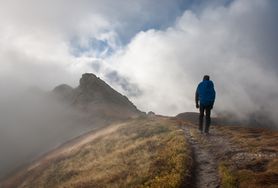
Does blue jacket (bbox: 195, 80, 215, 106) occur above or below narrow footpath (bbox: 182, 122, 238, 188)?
above

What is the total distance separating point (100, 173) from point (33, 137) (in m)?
100

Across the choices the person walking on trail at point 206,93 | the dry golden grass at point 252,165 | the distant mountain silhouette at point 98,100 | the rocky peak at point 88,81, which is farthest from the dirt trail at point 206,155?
the rocky peak at point 88,81

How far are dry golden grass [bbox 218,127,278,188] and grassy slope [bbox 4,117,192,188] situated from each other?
2203 millimetres

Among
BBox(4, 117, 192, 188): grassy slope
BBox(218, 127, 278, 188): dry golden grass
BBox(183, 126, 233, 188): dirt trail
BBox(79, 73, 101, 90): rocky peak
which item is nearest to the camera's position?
BBox(218, 127, 278, 188): dry golden grass

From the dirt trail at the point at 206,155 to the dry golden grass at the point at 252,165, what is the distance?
21.6 inches

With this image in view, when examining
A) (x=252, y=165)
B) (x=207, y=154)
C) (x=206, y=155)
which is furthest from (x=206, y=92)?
(x=252, y=165)

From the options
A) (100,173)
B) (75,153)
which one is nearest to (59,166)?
(75,153)

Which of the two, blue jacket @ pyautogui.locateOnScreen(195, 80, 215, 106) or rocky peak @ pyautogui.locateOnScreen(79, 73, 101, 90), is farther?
rocky peak @ pyautogui.locateOnScreen(79, 73, 101, 90)

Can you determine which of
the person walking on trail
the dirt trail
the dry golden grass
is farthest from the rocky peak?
the dry golden grass

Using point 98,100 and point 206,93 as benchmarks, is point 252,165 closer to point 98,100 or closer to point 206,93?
point 206,93

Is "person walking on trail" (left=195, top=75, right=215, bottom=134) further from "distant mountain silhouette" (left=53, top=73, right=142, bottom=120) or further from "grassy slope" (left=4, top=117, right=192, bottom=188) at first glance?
"distant mountain silhouette" (left=53, top=73, right=142, bottom=120)

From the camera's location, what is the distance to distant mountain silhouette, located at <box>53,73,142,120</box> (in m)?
108

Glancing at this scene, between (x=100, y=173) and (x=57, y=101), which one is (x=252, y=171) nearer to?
(x=100, y=173)

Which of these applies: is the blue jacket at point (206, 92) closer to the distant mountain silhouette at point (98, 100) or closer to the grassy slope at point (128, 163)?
the grassy slope at point (128, 163)
